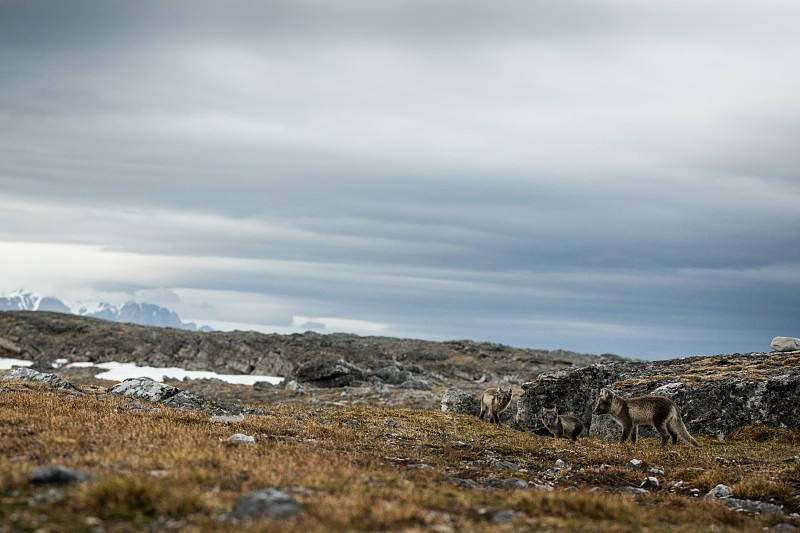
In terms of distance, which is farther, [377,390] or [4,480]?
[377,390]

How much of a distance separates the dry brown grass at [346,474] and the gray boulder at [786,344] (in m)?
11.1

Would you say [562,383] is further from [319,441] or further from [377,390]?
[377,390]

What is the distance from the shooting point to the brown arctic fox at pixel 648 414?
22.1 meters

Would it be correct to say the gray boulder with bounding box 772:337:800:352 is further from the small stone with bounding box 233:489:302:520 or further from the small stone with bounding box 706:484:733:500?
the small stone with bounding box 233:489:302:520

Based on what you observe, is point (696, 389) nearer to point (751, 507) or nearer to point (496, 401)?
point (496, 401)

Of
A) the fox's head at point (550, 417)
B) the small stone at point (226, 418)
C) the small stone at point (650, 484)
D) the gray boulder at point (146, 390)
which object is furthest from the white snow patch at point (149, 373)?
the small stone at point (650, 484)

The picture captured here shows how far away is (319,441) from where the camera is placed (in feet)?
62.0

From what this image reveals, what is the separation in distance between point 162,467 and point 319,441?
24.3 feet

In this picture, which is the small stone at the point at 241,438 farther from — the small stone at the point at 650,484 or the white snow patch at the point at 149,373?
the white snow patch at the point at 149,373

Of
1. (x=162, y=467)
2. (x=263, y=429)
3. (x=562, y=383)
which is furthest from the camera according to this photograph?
(x=562, y=383)

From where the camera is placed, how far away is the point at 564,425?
979 inches

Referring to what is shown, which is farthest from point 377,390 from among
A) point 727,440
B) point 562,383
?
point 727,440

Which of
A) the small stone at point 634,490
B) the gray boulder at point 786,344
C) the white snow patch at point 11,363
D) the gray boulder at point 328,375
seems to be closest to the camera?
the small stone at point 634,490

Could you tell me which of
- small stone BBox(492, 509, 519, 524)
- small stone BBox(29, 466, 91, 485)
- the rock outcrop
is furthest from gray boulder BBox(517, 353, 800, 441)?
the rock outcrop
